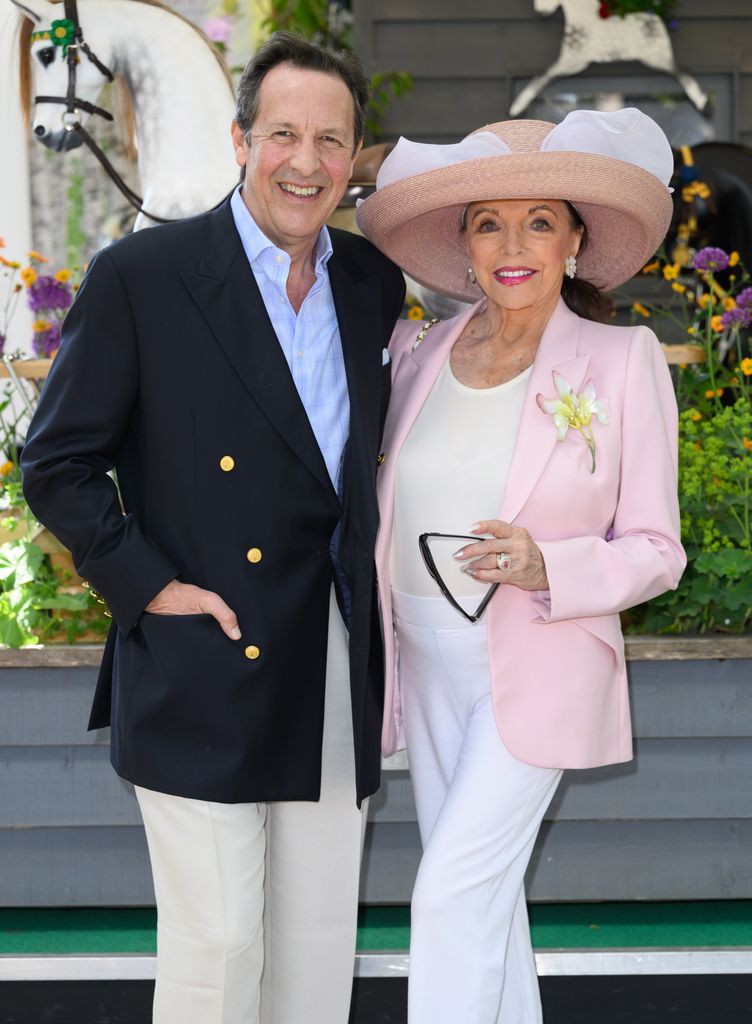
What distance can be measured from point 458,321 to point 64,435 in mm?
790

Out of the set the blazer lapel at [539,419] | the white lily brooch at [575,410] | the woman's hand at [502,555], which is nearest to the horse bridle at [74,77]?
the blazer lapel at [539,419]

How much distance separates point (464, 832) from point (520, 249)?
3.19 feet

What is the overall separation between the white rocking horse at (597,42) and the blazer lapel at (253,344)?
4477 millimetres

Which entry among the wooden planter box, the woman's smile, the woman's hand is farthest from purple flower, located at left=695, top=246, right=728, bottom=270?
the woman's hand

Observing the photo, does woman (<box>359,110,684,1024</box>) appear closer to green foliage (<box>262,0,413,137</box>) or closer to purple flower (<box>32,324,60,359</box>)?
purple flower (<box>32,324,60,359</box>)

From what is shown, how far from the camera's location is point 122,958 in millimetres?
2936

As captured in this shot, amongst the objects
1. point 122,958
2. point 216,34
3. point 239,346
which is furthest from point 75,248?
point 239,346

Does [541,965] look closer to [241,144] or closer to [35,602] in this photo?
[35,602]

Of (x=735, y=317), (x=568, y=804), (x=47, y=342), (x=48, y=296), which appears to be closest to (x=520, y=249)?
(x=735, y=317)

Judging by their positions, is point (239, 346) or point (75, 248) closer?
point (239, 346)

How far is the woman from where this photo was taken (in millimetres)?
1986

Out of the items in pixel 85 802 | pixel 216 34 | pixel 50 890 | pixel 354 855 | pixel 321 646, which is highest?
pixel 216 34

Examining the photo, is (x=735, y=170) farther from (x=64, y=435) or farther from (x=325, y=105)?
(x=64, y=435)

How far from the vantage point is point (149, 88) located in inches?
173
